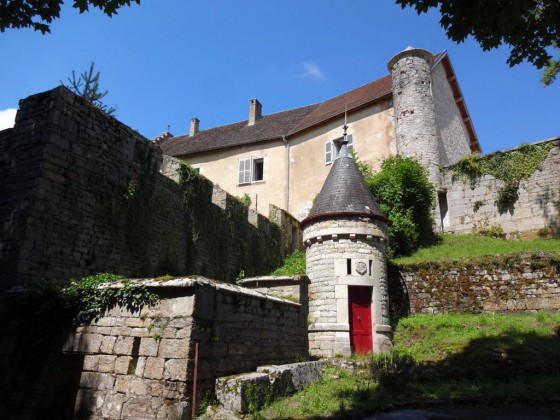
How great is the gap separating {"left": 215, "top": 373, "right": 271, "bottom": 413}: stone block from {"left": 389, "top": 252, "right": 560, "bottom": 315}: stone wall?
821 centimetres

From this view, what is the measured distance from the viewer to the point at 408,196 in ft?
52.9

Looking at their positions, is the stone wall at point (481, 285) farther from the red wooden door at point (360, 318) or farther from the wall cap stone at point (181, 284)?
the wall cap stone at point (181, 284)

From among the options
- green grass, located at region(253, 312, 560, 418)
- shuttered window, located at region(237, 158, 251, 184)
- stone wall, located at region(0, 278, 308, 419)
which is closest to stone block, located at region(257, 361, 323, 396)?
green grass, located at region(253, 312, 560, 418)

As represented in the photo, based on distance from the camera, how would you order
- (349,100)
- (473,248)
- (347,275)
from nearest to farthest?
1. (347,275)
2. (473,248)
3. (349,100)

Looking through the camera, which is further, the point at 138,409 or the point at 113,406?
the point at 113,406

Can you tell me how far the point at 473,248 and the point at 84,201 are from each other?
40.4 ft

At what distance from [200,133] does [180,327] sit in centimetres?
2334

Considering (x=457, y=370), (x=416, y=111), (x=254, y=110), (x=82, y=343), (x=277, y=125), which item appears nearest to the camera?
(x=82, y=343)

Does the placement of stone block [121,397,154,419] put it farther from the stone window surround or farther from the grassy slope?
the stone window surround

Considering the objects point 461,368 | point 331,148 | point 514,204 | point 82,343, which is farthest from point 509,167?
point 82,343

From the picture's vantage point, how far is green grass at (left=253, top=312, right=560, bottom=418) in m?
6.11

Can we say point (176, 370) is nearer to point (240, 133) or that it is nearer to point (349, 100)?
point (349, 100)

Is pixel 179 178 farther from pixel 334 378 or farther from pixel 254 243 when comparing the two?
pixel 334 378

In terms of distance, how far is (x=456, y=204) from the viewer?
56.6ft
